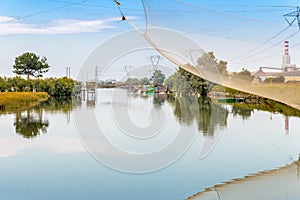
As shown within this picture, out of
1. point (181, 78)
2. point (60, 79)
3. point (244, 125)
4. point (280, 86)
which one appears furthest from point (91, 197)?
point (60, 79)

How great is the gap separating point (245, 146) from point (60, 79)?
77.1ft

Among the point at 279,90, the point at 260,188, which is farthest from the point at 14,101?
the point at 260,188

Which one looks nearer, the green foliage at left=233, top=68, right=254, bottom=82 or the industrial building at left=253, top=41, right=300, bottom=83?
the industrial building at left=253, top=41, right=300, bottom=83

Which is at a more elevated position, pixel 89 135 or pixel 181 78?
pixel 181 78

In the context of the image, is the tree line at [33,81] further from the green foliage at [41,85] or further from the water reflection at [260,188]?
the water reflection at [260,188]

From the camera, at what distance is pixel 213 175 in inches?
179

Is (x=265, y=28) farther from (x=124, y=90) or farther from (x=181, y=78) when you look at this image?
(x=124, y=90)

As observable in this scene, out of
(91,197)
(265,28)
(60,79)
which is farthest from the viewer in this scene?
(60,79)

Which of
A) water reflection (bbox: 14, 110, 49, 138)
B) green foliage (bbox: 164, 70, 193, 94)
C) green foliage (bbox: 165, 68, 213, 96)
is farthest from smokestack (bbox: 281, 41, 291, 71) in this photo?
green foliage (bbox: 164, 70, 193, 94)

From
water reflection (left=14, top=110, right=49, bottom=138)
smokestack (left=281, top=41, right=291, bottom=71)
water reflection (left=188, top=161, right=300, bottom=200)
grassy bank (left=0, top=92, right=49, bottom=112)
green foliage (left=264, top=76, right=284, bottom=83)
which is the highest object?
smokestack (left=281, top=41, right=291, bottom=71)

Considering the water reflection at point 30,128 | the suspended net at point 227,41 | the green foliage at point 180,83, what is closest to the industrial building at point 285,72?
the suspended net at point 227,41

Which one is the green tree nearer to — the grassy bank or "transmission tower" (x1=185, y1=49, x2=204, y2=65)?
the grassy bank

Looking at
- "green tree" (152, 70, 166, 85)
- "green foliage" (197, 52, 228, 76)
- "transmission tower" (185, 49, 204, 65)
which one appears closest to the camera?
"transmission tower" (185, 49, 204, 65)

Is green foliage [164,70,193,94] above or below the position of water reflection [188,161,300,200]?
above
